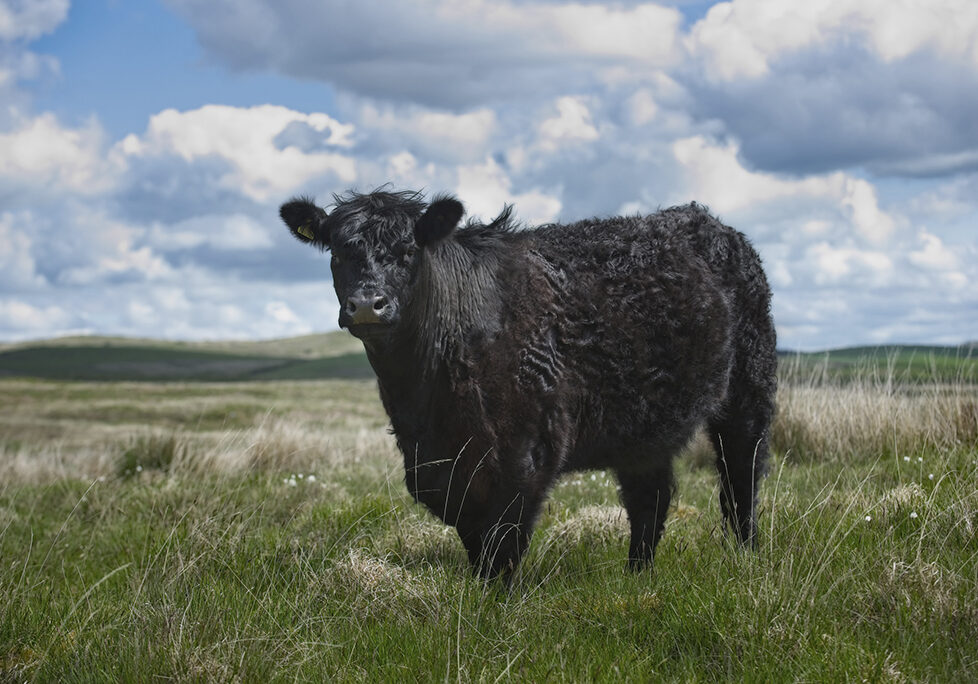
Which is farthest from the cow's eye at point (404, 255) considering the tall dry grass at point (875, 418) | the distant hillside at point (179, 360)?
the distant hillside at point (179, 360)

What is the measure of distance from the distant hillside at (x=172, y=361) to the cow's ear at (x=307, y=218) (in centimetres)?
9845

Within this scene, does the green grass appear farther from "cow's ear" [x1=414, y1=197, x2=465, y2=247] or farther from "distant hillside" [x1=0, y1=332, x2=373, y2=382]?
"distant hillside" [x1=0, y1=332, x2=373, y2=382]

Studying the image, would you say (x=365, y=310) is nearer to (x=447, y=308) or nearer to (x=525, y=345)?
(x=447, y=308)

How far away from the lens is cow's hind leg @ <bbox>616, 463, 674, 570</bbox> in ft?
23.0

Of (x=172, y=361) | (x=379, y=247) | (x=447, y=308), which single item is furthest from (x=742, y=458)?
(x=172, y=361)

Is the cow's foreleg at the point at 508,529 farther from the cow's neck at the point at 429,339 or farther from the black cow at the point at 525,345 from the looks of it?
the cow's neck at the point at 429,339

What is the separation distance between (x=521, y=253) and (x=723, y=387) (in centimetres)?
197

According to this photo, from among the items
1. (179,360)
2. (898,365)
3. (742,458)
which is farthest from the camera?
(179,360)

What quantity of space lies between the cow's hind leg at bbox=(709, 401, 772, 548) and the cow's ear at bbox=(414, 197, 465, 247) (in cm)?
302

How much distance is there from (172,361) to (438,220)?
431 feet

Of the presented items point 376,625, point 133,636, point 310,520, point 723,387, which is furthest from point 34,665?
point 723,387

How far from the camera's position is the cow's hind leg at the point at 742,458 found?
7441mm

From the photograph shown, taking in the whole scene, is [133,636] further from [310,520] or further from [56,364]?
[56,364]

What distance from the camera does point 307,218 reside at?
657 cm
